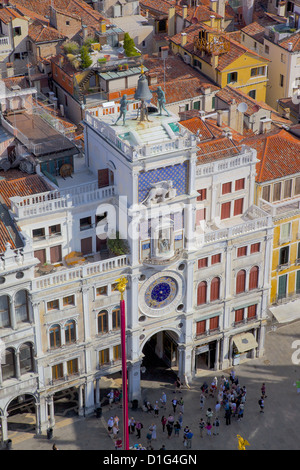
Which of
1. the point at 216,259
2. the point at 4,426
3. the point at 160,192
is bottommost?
the point at 4,426

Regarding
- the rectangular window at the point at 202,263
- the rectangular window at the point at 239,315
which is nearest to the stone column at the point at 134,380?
the rectangular window at the point at 202,263

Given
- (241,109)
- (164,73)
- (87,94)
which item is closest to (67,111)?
(87,94)

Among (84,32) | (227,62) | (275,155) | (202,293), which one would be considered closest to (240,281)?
(202,293)

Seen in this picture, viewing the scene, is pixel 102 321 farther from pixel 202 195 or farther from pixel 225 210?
pixel 225 210

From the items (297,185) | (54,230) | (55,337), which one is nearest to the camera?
(54,230)

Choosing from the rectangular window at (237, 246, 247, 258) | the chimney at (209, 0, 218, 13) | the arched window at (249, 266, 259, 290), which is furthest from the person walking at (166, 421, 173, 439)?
the chimney at (209, 0, 218, 13)
